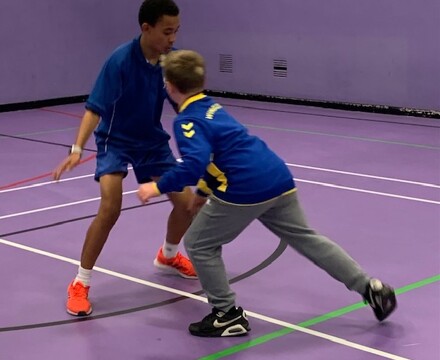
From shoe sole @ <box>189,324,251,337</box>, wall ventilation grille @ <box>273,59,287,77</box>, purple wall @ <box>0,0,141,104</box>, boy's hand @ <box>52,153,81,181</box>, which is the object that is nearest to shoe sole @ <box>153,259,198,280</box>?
shoe sole @ <box>189,324,251,337</box>

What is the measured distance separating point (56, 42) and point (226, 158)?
27.4ft

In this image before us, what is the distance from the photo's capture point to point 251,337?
3541 mm

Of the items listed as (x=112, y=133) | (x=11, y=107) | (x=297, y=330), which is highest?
(x=112, y=133)

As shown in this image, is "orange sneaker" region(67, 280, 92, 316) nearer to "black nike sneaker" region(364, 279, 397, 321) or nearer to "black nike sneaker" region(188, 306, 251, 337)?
"black nike sneaker" region(188, 306, 251, 337)

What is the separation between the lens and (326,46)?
33.5 feet

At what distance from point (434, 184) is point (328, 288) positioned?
8.00 feet

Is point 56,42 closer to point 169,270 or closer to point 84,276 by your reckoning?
point 169,270

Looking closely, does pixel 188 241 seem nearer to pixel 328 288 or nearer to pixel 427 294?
pixel 328 288

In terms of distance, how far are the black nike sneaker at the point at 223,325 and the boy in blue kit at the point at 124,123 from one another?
596 millimetres

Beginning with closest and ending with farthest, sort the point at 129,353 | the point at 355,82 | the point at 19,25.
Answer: the point at 129,353 → the point at 355,82 → the point at 19,25

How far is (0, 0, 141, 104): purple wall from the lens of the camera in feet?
35.4

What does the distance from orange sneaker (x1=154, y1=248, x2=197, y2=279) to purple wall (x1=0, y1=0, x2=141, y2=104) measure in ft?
22.7

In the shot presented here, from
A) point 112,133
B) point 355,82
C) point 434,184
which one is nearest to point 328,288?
point 112,133

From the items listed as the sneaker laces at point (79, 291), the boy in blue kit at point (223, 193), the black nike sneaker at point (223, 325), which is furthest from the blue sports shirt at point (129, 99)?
the black nike sneaker at point (223, 325)
